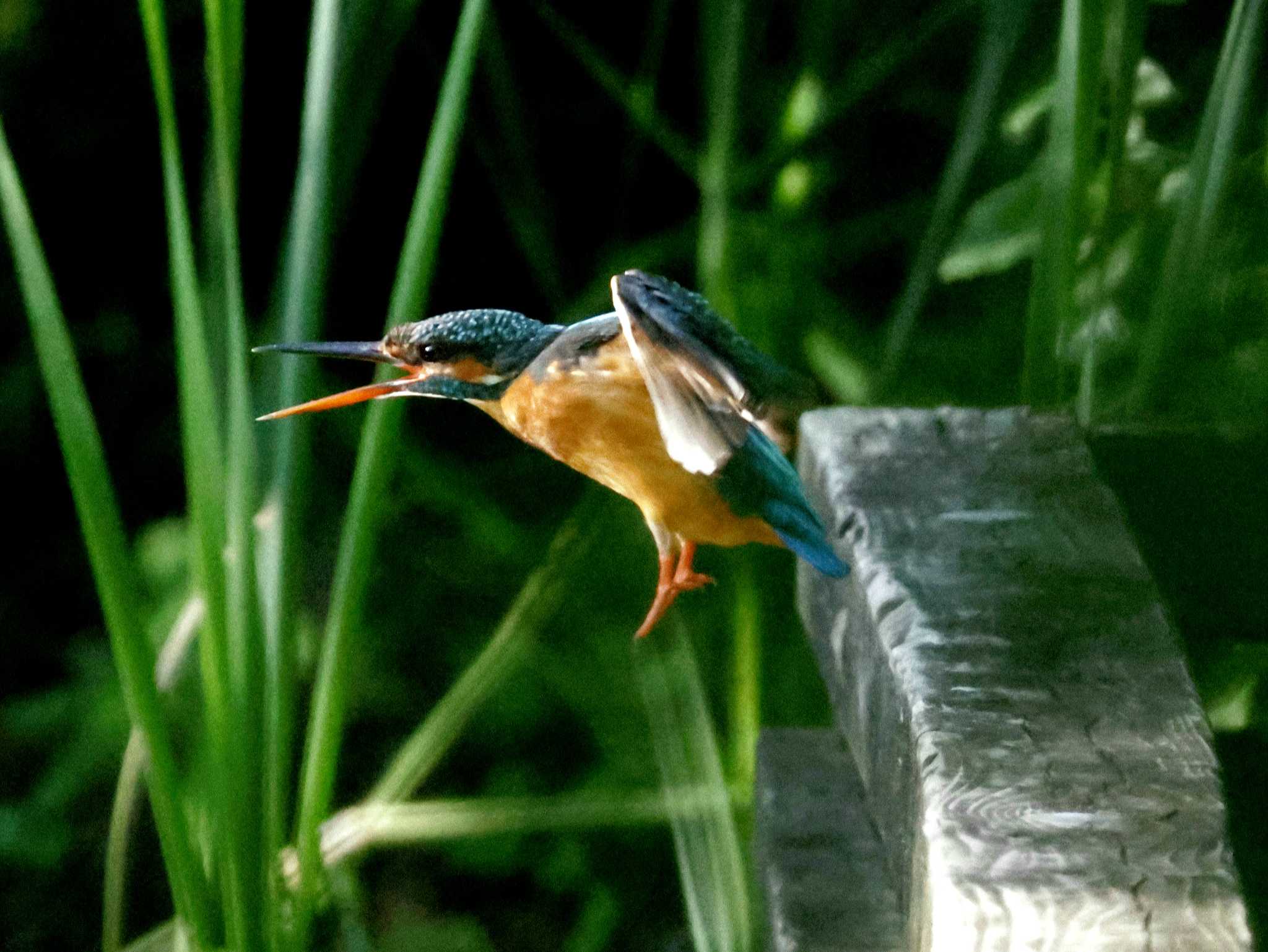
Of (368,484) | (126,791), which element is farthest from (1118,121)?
(126,791)

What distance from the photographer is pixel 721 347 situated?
0.55 metres

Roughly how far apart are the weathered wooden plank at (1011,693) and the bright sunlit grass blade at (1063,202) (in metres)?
0.08

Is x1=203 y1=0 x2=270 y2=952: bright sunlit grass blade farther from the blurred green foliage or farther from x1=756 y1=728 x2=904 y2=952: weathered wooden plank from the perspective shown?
the blurred green foliage

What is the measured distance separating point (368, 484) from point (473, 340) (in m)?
0.24

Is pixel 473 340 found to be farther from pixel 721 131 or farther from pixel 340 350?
pixel 721 131

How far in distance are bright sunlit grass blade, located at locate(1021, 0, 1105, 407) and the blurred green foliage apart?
29 cm

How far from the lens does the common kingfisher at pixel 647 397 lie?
1.76 feet

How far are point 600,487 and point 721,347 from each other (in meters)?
0.55

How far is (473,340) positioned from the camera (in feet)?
2.00

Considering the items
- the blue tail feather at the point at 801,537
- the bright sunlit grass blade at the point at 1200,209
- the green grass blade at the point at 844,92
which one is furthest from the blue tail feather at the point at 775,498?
the green grass blade at the point at 844,92

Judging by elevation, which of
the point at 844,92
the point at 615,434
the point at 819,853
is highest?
the point at 844,92

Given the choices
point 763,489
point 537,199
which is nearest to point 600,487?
point 763,489

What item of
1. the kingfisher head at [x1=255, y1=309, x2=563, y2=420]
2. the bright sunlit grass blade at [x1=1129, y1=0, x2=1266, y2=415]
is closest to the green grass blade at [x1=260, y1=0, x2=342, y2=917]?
the kingfisher head at [x1=255, y1=309, x2=563, y2=420]

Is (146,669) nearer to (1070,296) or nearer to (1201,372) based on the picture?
(1070,296)
